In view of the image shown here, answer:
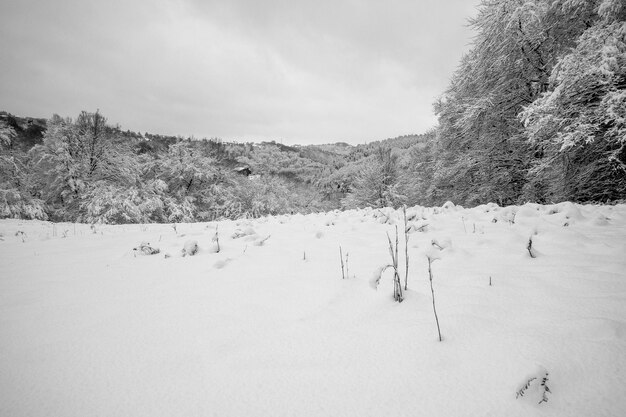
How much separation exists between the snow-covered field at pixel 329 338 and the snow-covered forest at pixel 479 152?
4843 mm

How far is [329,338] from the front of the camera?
4.29ft

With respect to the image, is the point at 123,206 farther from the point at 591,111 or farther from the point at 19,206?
the point at 591,111

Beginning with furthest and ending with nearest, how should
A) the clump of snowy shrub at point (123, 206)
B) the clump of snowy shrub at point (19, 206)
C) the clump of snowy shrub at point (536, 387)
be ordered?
the clump of snowy shrub at point (19, 206) < the clump of snowy shrub at point (123, 206) < the clump of snowy shrub at point (536, 387)

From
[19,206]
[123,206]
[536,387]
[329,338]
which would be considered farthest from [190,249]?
[19,206]

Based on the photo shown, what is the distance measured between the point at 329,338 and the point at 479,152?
1199cm

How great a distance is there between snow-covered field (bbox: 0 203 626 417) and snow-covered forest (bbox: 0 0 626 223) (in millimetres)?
4843

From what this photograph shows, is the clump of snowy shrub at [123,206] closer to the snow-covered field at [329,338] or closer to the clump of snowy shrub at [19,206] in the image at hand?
the clump of snowy shrub at [19,206]

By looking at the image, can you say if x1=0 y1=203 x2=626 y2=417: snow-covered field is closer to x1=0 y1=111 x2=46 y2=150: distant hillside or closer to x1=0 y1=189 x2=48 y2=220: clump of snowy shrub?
x1=0 y1=189 x2=48 y2=220: clump of snowy shrub

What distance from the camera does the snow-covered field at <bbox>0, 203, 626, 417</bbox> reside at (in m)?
0.92

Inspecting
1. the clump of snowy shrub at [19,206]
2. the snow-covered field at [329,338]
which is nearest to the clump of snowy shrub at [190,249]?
the snow-covered field at [329,338]

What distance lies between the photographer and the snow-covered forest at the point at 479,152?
5.62 meters

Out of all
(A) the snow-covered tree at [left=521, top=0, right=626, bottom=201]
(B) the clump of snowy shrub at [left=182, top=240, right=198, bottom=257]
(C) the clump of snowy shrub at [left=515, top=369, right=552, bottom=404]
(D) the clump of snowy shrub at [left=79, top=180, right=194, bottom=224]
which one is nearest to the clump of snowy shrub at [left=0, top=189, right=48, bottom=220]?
(D) the clump of snowy shrub at [left=79, top=180, right=194, bottom=224]

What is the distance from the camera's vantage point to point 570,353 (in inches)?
39.4

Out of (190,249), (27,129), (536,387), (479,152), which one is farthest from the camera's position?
(27,129)
